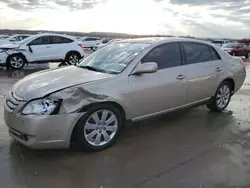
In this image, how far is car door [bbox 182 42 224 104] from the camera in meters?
5.32

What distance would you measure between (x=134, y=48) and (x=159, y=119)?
1552 millimetres

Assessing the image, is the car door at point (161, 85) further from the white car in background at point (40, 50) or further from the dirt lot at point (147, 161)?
the white car in background at point (40, 50)

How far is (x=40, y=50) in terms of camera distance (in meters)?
13.8

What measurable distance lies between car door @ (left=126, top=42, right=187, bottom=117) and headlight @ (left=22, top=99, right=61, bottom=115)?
1124 millimetres

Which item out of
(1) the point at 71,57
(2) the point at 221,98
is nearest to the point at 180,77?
(2) the point at 221,98

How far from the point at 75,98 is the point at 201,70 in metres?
2.65

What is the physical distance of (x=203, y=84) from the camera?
5562 mm

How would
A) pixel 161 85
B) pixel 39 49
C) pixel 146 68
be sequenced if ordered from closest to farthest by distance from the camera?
Answer: pixel 146 68 < pixel 161 85 < pixel 39 49

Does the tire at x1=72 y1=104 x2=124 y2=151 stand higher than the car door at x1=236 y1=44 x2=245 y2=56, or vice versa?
the car door at x1=236 y1=44 x2=245 y2=56

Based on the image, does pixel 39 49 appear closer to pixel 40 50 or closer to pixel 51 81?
pixel 40 50

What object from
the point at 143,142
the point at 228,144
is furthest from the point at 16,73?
the point at 228,144

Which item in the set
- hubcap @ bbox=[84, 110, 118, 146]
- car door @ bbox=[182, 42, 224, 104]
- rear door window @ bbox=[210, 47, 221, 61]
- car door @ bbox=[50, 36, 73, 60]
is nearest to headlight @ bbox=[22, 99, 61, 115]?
hubcap @ bbox=[84, 110, 118, 146]

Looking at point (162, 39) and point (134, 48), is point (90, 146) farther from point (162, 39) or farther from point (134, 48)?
point (162, 39)

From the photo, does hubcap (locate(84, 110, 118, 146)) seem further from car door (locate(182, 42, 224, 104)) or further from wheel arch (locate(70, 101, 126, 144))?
car door (locate(182, 42, 224, 104))
